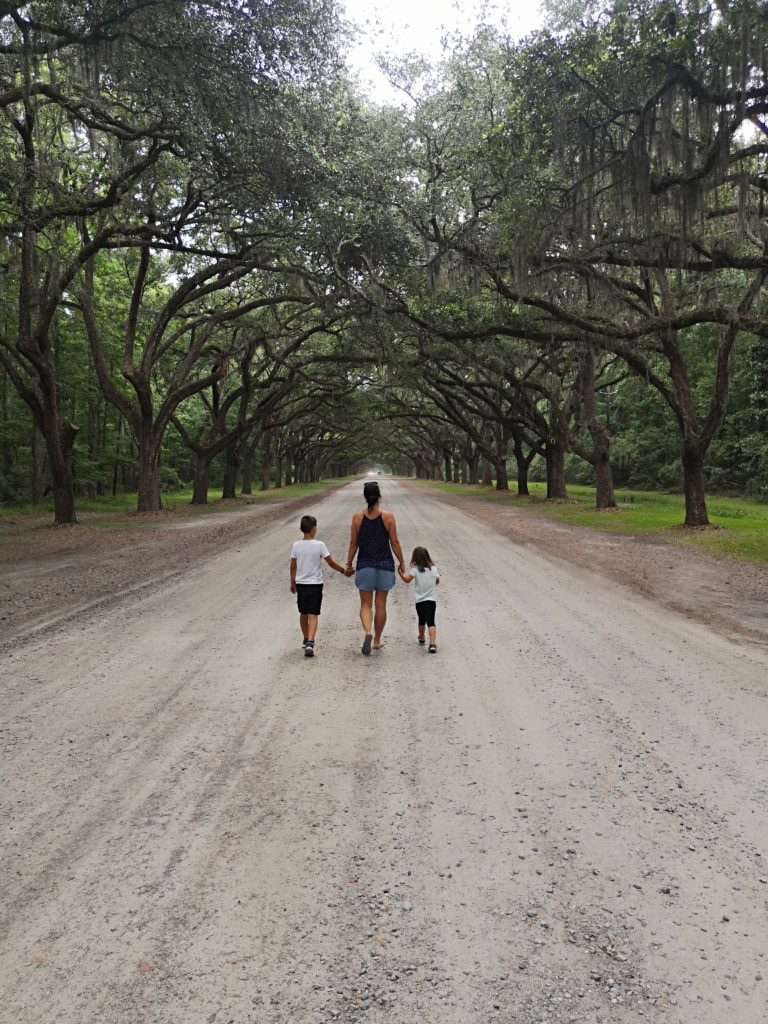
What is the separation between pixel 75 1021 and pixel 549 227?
Result: 500 inches

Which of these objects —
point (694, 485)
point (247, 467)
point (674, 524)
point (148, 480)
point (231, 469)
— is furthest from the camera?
point (247, 467)

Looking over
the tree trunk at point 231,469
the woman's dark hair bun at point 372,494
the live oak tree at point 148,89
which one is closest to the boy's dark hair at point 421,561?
the woman's dark hair bun at point 372,494

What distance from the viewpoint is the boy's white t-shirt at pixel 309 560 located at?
611cm

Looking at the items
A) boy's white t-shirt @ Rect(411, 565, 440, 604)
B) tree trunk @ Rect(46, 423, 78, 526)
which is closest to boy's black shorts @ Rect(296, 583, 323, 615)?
boy's white t-shirt @ Rect(411, 565, 440, 604)

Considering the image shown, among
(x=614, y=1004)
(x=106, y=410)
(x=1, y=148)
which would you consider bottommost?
(x=614, y=1004)

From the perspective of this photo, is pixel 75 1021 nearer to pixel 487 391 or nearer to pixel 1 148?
pixel 1 148

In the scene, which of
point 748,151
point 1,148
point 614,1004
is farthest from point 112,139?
point 614,1004

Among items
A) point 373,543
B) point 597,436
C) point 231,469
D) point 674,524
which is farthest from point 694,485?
point 231,469

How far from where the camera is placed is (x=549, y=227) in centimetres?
1198

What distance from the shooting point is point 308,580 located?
240 inches

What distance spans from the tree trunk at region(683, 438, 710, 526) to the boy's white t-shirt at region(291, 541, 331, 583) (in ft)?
42.8

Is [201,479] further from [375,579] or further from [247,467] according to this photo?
[375,579]

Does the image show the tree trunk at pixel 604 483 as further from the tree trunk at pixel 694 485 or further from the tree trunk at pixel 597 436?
the tree trunk at pixel 694 485

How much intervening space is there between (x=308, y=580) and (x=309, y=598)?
0.56 feet
